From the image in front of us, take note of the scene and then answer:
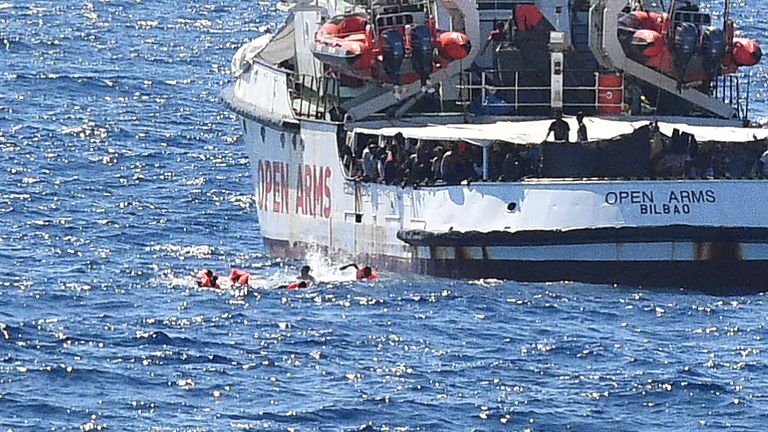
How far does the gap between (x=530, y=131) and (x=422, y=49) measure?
10.9ft

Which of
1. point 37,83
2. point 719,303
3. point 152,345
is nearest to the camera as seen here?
point 152,345

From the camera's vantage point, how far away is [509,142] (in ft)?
162

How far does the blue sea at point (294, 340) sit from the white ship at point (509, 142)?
0.80m

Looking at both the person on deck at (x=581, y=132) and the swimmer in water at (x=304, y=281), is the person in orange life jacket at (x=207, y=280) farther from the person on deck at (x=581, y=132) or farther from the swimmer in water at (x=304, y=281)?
the person on deck at (x=581, y=132)

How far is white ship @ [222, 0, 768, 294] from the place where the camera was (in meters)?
47.6

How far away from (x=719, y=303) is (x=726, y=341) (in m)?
3.30

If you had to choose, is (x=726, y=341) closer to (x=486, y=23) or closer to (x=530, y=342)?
(x=530, y=342)

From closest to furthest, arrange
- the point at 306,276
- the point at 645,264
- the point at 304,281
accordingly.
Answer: the point at 645,264
the point at 304,281
the point at 306,276

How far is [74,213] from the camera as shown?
60.9 m

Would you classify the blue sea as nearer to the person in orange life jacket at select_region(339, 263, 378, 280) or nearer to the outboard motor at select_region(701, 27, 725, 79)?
the person in orange life jacket at select_region(339, 263, 378, 280)

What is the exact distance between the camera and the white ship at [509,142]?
156ft

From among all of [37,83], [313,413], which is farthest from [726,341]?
[37,83]

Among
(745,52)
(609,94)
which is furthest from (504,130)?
(745,52)

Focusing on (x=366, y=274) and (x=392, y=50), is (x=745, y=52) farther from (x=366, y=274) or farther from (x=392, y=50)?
(x=366, y=274)
